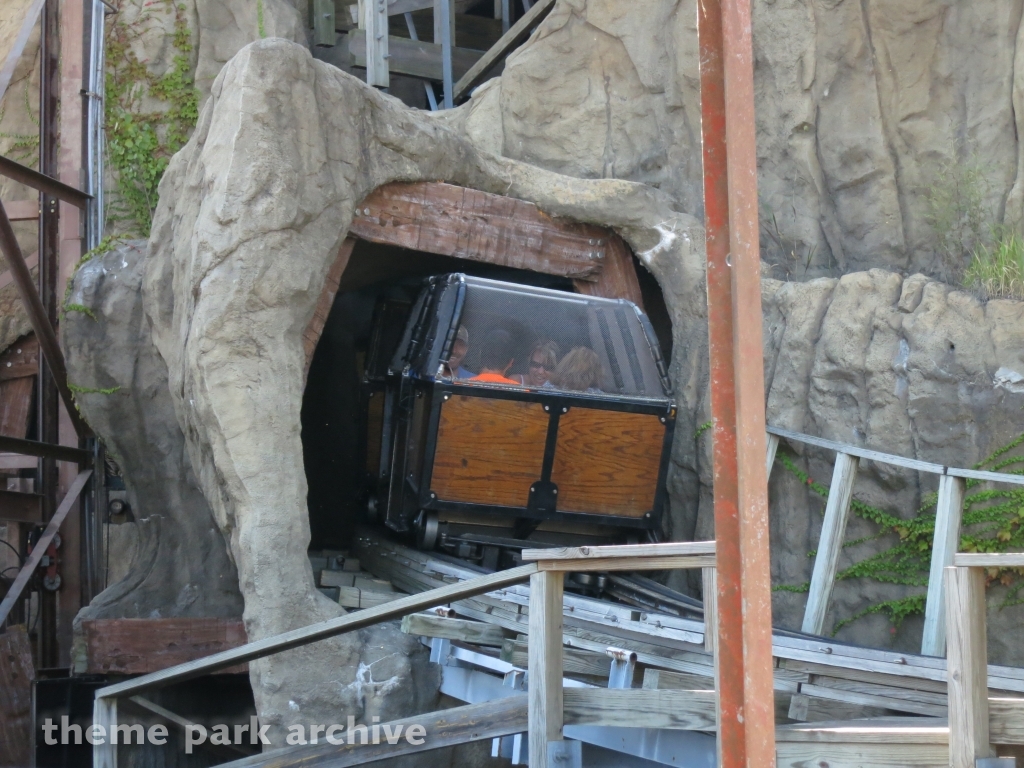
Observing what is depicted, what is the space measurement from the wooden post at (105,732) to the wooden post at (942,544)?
3802mm

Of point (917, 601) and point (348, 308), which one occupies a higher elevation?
point (348, 308)

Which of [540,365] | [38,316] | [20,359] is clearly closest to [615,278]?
[540,365]

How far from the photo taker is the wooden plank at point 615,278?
838 centimetres

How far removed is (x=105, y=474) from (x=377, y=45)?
4640 millimetres

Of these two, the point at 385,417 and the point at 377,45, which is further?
the point at 377,45

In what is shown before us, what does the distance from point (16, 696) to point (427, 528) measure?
8.57 feet

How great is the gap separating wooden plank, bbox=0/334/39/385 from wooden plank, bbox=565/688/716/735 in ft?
28.8

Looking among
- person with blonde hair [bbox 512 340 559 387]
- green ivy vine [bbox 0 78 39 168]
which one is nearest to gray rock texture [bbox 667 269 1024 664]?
person with blonde hair [bbox 512 340 559 387]

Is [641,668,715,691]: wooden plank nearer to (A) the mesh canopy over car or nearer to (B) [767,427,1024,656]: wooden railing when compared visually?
(B) [767,427,1024,656]: wooden railing

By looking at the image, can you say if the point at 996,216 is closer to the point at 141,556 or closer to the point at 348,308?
the point at 348,308

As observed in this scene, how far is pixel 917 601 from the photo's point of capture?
20.6 ft

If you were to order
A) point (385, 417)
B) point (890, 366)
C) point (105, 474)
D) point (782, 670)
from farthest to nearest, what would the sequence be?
point (105, 474)
point (385, 417)
point (890, 366)
point (782, 670)

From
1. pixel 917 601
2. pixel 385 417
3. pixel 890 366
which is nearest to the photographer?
pixel 917 601

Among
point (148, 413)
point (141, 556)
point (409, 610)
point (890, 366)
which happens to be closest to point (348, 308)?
point (148, 413)
